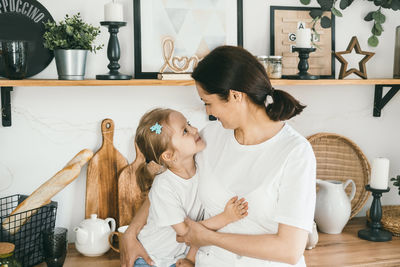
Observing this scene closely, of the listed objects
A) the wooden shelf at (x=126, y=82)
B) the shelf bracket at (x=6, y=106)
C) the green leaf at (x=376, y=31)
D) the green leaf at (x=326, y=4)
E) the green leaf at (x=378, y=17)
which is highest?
the green leaf at (x=326, y=4)

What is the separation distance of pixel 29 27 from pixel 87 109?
406 millimetres

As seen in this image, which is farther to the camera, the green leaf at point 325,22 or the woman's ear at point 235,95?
the green leaf at point 325,22

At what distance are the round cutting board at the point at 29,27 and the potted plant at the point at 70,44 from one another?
108 mm

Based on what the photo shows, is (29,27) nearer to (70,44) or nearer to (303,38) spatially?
(70,44)


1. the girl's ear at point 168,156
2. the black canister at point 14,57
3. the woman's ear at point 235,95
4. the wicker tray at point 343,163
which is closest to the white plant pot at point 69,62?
the black canister at point 14,57

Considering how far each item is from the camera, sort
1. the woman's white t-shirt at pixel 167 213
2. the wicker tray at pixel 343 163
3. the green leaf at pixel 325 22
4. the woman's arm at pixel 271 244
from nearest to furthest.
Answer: the woman's arm at pixel 271 244
the woman's white t-shirt at pixel 167 213
the green leaf at pixel 325 22
the wicker tray at pixel 343 163

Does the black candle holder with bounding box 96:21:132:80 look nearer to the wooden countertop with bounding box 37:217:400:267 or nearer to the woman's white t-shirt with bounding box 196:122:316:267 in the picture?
the woman's white t-shirt with bounding box 196:122:316:267

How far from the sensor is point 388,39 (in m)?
2.37

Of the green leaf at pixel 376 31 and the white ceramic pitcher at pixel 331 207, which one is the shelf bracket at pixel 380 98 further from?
the white ceramic pitcher at pixel 331 207

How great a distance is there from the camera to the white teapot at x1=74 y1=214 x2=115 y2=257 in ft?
6.12

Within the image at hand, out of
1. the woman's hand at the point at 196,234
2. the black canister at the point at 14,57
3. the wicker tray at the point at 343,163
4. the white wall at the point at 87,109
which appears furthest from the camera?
the wicker tray at the point at 343,163

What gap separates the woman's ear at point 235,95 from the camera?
1.38m

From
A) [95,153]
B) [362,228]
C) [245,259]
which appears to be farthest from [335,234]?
[95,153]

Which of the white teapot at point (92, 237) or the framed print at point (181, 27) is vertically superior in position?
the framed print at point (181, 27)
